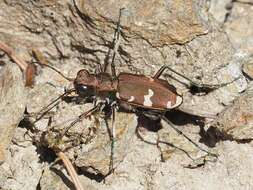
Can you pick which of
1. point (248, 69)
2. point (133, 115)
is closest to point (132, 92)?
point (133, 115)

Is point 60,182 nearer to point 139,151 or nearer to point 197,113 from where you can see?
point 139,151

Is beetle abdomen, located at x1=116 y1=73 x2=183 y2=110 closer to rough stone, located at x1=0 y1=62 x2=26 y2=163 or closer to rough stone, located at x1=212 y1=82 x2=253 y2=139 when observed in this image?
rough stone, located at x1=212 y1=82 x2=253 y2=139

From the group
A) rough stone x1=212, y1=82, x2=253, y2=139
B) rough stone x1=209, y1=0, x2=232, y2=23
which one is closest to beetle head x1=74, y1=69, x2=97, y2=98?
rough stone x1=212, y1=82, x2=253, y2=139

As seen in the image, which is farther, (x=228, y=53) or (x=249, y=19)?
(x=249, y=19)

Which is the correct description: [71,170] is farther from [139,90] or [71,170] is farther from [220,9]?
[220,9]

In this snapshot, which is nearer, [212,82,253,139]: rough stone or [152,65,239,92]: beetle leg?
[212,82,253,139]: rough stone

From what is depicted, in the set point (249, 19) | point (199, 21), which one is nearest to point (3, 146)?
point (199, 21)
